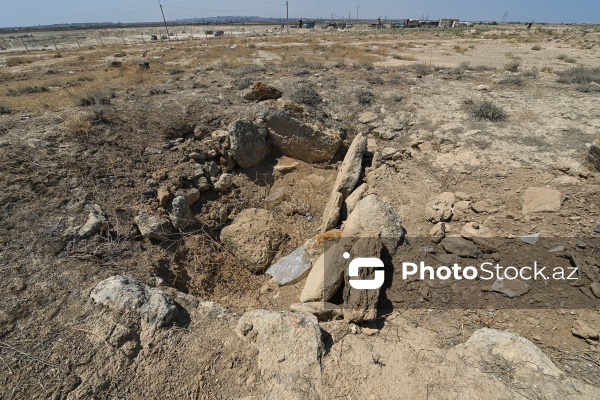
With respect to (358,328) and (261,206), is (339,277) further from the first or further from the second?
(261,206)

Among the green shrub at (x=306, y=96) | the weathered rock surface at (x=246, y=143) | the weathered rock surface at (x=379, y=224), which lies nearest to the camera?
the weathered rock surface at (x=379, y=224)

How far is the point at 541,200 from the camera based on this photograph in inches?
171

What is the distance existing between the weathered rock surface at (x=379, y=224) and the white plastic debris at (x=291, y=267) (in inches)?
34.2

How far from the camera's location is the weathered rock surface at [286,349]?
8.52 ft

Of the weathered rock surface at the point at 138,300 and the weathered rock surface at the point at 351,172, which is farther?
the weathered rock surface at the point at 351,172

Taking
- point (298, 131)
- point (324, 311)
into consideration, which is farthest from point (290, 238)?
point (298, 131)

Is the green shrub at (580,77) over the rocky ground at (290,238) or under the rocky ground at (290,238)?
over

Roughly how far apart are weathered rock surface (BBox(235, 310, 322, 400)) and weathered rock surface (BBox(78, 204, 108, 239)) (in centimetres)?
245

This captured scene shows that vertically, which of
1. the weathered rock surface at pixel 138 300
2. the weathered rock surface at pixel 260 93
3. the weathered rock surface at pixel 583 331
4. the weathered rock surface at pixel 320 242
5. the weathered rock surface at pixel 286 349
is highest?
the weathered rock surface at pixel 260 93

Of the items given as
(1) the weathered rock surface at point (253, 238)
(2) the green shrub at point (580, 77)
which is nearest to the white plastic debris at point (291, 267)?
(1) the weathered rock surface at point (253, 238)

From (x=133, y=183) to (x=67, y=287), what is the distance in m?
2.20

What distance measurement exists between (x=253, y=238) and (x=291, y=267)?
924 mm

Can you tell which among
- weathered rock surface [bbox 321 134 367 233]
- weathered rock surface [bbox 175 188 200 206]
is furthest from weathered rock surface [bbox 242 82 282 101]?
weathered rock surface [bbox 175 188 200 206]

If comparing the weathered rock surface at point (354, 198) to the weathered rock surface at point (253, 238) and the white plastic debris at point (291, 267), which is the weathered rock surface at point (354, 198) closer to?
the white plastic debris at point (291, 267)
